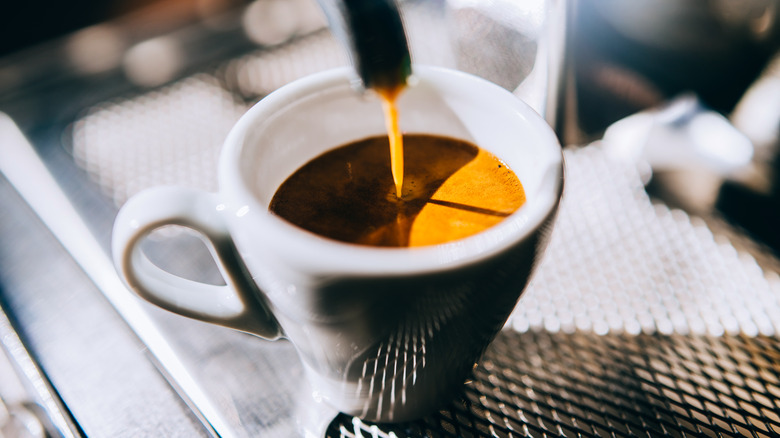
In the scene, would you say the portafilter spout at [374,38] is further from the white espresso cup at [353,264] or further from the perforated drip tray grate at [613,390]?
the perforated drip tray grate at [613,390]

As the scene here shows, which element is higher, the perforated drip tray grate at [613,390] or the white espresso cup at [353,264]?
the white espresso cup at [353,264]

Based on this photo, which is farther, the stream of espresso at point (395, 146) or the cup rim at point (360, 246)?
the stream of espresso at point (395, 146)

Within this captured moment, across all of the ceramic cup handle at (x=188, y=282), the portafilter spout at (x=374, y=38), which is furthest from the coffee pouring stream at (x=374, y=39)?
the ceramic cup handle at (x=188, y=282)

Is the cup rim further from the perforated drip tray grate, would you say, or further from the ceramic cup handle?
the perforated drip tray grate

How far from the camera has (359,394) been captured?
1.08ft

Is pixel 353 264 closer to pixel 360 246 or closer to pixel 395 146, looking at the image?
pixel 360 246

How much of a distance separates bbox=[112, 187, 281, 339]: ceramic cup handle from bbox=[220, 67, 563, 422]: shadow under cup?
0.04 feet

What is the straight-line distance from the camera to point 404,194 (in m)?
0.38

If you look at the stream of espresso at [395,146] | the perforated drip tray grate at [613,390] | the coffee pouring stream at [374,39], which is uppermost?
the coffee pouring stream at [374,39]

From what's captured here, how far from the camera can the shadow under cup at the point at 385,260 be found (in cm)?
25

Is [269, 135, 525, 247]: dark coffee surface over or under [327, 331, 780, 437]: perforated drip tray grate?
over

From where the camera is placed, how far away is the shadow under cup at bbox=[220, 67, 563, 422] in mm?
251

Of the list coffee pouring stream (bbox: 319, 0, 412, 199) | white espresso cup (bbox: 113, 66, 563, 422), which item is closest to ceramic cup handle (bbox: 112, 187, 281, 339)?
white espresso cup (bbox: 113, 66, 563, 422)

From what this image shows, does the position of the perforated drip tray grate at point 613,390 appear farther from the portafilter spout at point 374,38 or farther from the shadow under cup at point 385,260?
the portafilter spout at point 374,38
